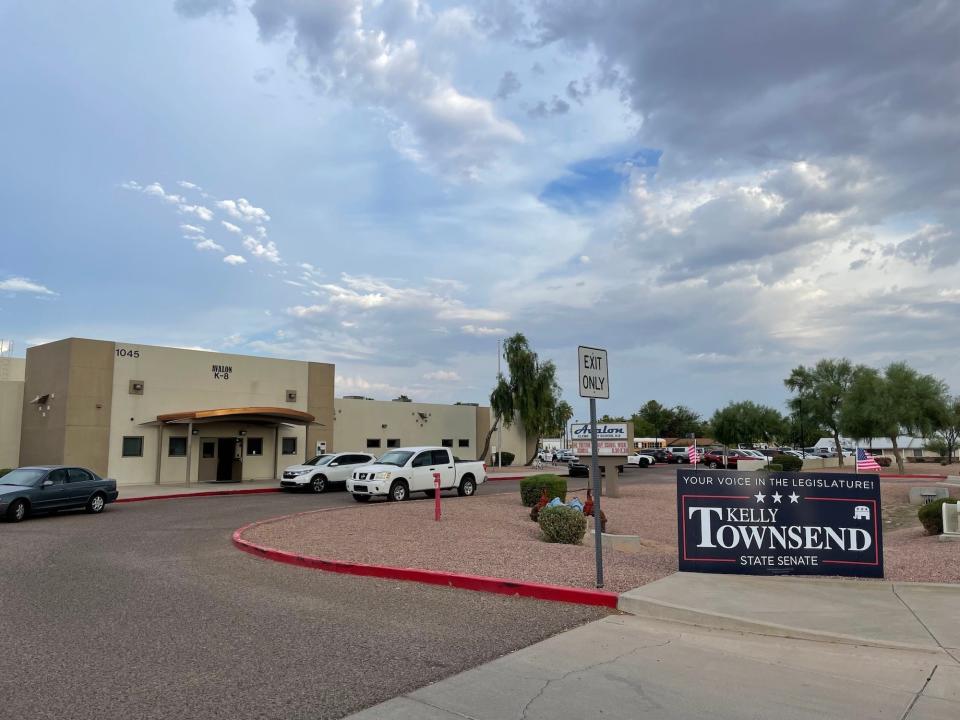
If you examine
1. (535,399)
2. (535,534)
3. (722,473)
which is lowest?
(535,534)

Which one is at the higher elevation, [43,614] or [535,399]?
[535,399]

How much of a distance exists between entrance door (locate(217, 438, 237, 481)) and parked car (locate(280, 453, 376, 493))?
5349mm

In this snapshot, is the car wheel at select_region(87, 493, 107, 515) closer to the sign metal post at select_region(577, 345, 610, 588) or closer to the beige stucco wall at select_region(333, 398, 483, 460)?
the sign metal post at select_region(577, 345, 610, 588)

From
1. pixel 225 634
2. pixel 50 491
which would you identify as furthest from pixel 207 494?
pixel 225 634

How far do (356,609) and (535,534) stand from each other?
7218 mm

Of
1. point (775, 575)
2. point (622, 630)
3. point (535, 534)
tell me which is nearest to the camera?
point (622, 630)

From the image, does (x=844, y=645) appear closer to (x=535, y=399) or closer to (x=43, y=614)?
(x=43, y=614)

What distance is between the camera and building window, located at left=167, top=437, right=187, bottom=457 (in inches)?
1205

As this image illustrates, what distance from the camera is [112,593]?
882 centimetres

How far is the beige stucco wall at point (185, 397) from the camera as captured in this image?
29.3m

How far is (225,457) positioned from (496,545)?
2350 cm

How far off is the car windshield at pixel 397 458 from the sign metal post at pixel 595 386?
47.4 ft

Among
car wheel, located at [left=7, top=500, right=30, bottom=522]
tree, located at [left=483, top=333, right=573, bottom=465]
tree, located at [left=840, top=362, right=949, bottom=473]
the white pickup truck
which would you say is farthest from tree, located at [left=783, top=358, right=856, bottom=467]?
car wheel, located at [left=7, top=500, right=30, bottom=522]

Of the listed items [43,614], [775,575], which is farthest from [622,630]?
[43,614]
